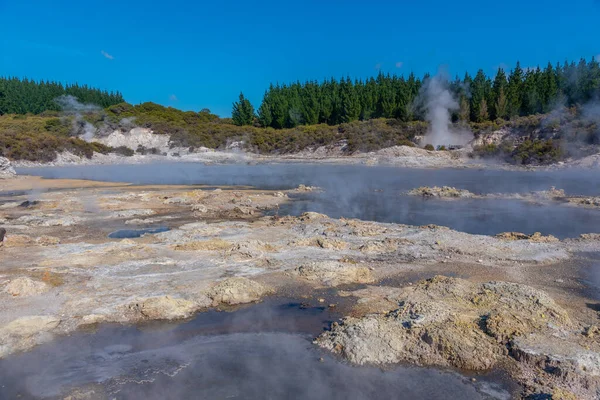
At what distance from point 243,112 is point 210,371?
68.6 m

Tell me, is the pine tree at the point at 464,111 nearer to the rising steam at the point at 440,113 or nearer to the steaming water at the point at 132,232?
the rising steam at the point at 440,113

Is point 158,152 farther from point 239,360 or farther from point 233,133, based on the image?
point 239,360

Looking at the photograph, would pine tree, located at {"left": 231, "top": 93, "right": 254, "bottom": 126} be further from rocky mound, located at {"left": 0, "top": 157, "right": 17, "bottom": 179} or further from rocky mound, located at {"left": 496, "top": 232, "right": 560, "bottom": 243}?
rocky mound, located at {"left": 496, "top": 232, "right": 560, "bottom": 243}

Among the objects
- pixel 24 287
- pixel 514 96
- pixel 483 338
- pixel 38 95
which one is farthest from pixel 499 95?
pixel 38 95

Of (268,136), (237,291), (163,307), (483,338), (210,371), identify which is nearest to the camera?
(210,371)

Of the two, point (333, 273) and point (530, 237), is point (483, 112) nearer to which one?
point (530, 237)

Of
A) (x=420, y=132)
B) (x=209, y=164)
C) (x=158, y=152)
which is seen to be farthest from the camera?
(x=158, y=152)

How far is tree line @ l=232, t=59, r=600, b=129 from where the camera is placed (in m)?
50.4

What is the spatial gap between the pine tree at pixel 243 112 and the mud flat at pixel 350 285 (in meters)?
Result: 59.5

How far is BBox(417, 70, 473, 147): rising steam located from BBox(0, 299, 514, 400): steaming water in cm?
4739

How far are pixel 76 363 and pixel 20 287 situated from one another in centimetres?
263

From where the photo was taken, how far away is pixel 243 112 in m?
71.8

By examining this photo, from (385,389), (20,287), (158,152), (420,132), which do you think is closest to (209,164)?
(158,152)

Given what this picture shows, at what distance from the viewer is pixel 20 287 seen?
7332mm
